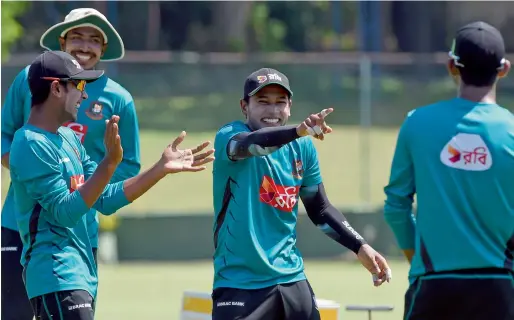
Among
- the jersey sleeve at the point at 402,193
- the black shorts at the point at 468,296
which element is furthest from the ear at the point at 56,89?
the black shorts at the point at 468,296

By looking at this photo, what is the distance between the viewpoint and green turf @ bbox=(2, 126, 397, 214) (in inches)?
699

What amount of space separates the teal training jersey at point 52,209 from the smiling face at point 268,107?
80cm

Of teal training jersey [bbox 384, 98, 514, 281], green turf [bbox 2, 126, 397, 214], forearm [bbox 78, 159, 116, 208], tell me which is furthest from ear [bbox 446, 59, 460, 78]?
Answer: green turf [bbox 2, 126, 397, 214]

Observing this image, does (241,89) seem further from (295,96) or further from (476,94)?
(476,94)

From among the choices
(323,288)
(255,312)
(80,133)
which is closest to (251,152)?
(255,312)

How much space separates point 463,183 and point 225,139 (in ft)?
4.58

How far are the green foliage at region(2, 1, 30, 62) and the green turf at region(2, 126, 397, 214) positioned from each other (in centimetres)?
405

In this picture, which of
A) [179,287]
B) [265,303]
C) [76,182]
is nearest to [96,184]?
[76,182]

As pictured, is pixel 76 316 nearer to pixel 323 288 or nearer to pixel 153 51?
pixel 323 288

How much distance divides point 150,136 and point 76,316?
1340 cm

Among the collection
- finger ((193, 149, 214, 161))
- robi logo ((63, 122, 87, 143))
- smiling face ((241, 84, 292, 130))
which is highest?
smiling face ((241, 84, 292, 130))

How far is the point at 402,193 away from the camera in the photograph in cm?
568

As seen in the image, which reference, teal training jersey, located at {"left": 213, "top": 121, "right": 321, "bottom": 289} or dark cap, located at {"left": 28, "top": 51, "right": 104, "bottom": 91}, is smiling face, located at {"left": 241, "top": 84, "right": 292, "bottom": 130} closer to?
teal training jersey, located at {"left": 213, "top": 121, "right": 321, "bottom": 289}

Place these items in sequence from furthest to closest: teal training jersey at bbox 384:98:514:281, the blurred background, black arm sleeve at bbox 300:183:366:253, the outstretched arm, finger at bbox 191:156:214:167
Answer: the blurred background → black arm sleeve at bbox 300:183:366:253 → finger at bbox 191:156:214:167 → the outstretched arm → teal training jersey at bbox 384:98:514:281
